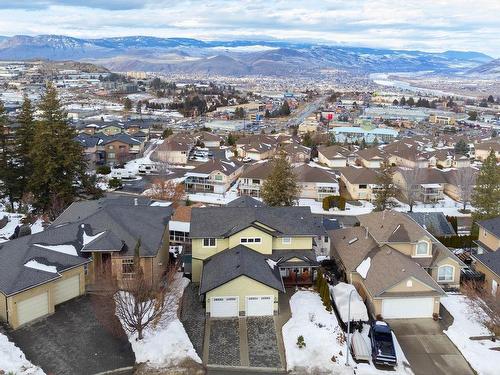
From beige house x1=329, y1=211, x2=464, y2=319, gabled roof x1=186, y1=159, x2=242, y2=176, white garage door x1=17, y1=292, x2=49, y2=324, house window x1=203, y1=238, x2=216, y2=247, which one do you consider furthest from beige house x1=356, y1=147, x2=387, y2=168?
white garage door x1=17, y1=292, x2=49, y2=324

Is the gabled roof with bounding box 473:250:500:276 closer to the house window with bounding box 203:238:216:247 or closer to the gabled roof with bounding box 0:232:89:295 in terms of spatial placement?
the house window with bounding box 203:238:216:247

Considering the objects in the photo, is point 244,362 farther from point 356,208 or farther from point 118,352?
point 356,208

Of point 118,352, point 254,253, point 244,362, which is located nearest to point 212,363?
point 244,362

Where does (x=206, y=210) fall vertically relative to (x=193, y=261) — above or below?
above

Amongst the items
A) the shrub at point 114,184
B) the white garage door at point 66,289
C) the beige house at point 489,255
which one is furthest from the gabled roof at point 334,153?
the white garage door at point 66,289

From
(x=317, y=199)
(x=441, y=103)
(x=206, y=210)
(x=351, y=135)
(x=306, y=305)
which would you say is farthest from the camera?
(x=441, y=103)

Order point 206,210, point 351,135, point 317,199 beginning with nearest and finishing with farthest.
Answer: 1. point 206,210
2. point 317,199
3. point 351,135

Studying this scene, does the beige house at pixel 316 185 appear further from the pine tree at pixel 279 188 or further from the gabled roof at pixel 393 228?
the gabled roof at pixel 393 228
